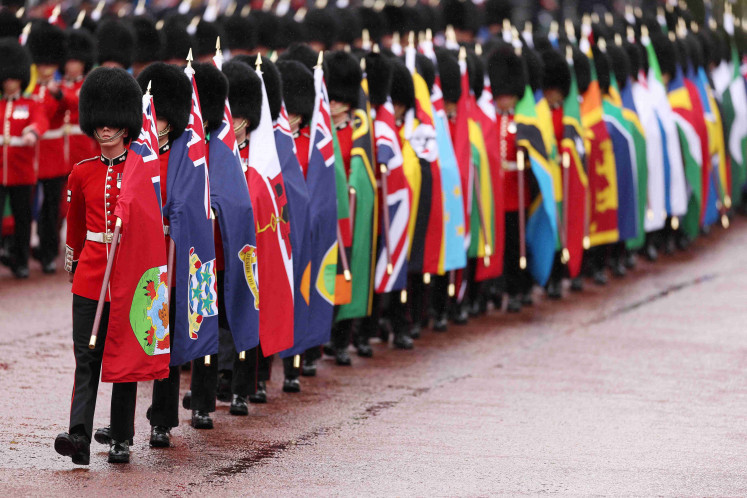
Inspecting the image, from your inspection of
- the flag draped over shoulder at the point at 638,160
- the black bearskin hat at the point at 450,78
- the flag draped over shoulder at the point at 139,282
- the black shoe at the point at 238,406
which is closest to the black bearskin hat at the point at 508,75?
the black bearskin hat at the point at 450,78

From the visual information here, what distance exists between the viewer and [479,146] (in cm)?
1096

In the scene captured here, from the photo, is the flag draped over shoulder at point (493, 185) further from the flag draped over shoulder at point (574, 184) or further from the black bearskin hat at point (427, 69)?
the flag draped over shoulder at point (574, 184)

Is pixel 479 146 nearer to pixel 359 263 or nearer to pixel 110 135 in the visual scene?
pixel 359 263

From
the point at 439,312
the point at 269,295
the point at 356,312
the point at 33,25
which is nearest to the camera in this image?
the point at 269,295

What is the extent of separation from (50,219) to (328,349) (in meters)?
3.39

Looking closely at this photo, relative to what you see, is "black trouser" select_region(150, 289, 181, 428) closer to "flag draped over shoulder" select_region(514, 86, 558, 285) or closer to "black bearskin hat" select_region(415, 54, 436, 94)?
"black bearskin hat" select_region(415, 54, 436, 94)

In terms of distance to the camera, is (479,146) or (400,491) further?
(479,146)

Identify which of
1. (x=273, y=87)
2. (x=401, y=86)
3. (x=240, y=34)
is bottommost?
(x=273, y=87)

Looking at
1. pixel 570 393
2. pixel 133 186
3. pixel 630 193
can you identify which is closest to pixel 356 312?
pixel 570 393

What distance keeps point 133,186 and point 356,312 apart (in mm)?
2944

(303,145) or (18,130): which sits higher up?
(18,130)

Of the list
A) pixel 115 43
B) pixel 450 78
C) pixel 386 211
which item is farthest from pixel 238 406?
pixel 115 43

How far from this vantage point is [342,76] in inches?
365

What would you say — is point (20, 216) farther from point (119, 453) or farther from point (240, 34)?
point (119, 453)
